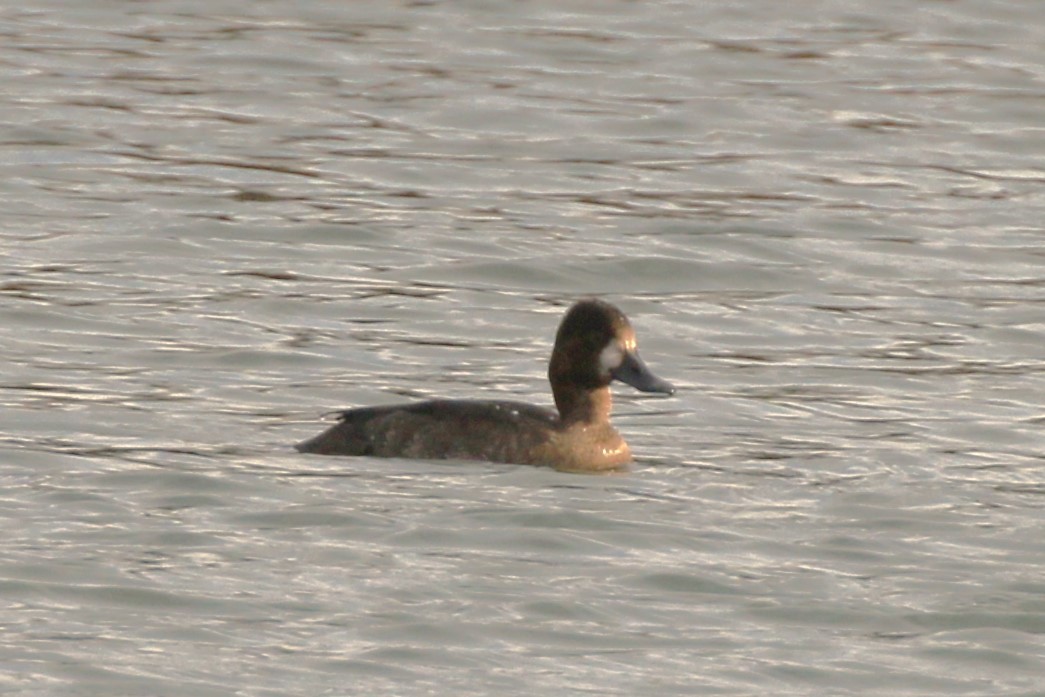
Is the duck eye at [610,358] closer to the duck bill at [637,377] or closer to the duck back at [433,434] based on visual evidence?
the duck bill at [637,377]

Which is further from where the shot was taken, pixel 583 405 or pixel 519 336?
pixel 519 336

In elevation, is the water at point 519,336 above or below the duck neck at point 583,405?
below

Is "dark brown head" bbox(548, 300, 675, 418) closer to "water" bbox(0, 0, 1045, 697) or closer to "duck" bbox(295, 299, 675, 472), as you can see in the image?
"duck" bbox(295, 299, 675, 472)

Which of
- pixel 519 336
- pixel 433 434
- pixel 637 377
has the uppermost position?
pixel 637 377

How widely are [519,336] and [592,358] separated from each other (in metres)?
2.73

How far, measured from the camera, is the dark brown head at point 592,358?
1209cm

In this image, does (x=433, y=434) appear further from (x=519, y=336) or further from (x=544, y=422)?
(x=519, y=336)

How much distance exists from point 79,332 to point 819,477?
4277 mm

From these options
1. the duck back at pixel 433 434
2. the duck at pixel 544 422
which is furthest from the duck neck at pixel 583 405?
the duck back at pixel 433 434

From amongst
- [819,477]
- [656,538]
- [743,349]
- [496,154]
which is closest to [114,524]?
[656,538]

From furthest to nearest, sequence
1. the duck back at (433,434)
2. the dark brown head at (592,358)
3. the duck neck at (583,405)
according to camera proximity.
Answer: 1. the dark brown head at (592,358)
2. the duck neck at (583,405)
3. the duck back at (433,434)

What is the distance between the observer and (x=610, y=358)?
476 inches

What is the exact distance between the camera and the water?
9461 mm

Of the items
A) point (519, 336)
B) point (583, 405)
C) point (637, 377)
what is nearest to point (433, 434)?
point (583, 405)
